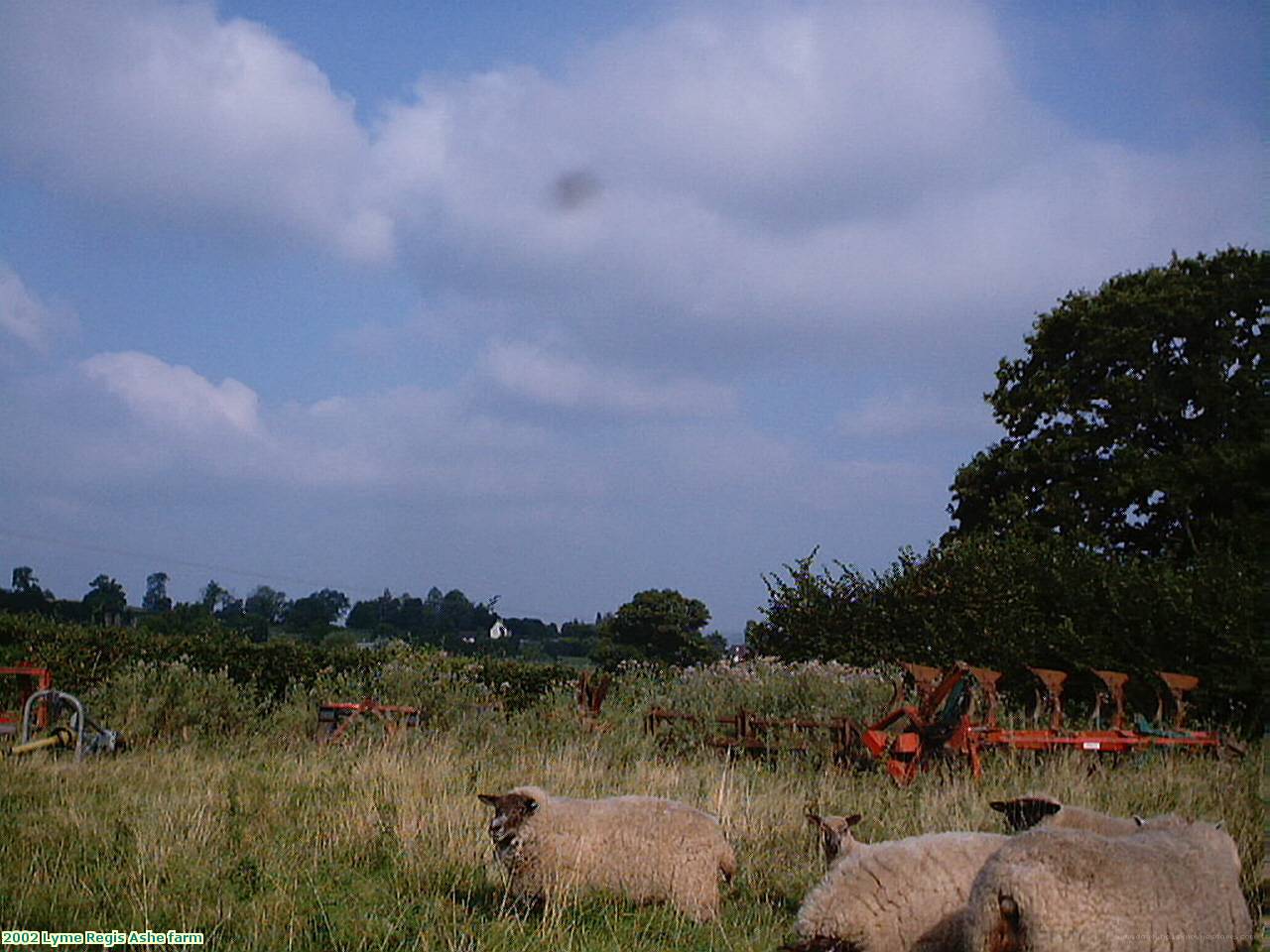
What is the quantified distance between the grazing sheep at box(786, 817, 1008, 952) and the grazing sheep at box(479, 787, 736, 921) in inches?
44.9

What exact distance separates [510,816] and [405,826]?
5.68ft

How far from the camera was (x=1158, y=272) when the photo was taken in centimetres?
2339

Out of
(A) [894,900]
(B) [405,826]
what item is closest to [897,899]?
(A) [894,900]

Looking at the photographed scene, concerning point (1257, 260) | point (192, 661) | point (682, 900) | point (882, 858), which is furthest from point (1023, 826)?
point (1257, 260)

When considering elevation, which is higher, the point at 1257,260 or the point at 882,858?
the point at 1257,260

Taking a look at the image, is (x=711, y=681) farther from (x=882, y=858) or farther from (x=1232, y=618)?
(x=882, y=858)

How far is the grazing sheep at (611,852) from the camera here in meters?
4.91

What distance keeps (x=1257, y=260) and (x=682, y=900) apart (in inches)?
895

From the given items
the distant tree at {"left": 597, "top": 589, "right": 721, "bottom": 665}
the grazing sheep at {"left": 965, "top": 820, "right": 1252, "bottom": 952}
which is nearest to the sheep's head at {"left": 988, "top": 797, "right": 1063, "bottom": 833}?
the grazing sheep at {"left": 965, "top": 820, "right": 1252, "bottom": 952}

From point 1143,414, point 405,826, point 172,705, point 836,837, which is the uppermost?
point 1143,414

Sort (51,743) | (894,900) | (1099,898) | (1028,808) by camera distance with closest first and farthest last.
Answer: (1099,898) < (894,900) < (1028,808) < (51,743)

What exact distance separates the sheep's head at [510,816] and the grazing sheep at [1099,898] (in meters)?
2.40

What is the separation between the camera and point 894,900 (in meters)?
3.82

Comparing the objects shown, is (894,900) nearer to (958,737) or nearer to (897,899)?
(897,899)
